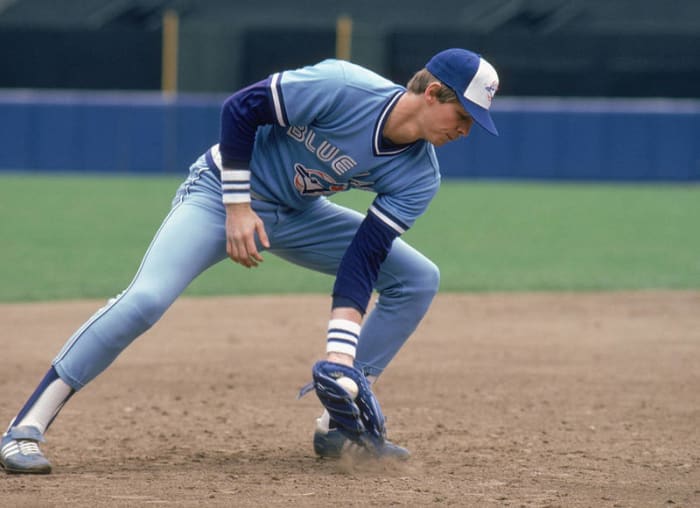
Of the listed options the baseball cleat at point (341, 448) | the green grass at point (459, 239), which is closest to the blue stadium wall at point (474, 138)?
the green grass at point (459, 239)

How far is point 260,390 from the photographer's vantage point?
5.41m

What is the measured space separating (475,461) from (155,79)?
19604 millimetres

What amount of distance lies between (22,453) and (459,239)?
27.9 feet

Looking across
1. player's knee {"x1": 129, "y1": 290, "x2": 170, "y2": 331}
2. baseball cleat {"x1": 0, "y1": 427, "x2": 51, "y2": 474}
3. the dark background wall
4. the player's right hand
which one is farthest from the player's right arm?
the dark background wall

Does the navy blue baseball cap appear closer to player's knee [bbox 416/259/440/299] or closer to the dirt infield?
player's knee [bbox 416/259/440/299]

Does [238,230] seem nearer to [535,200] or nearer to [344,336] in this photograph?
[344,336]

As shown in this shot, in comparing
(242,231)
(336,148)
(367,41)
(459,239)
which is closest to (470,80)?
(336,148)

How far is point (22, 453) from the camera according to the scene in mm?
3734

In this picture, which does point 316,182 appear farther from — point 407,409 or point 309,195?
point 407,409

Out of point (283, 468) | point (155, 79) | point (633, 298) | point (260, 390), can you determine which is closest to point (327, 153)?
point (283, 468)

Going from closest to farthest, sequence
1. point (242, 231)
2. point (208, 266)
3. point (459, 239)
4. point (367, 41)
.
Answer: point (242, 231) < point (208, 266) < point (459, 239) < point (367, 41)

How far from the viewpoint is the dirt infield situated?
3.66 meters

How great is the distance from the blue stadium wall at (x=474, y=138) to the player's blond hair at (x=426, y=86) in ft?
51.5

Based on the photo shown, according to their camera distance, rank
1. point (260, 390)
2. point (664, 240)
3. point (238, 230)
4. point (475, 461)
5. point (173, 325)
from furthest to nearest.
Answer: point (664, 240) → point (173, 325) → point (260, 390) → point (475, 461) → point (238, 230)
